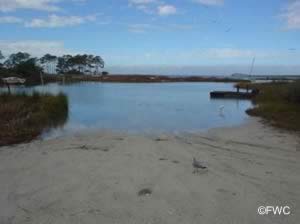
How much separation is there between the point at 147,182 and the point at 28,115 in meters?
11.0

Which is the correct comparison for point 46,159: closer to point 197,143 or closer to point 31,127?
point 197,143

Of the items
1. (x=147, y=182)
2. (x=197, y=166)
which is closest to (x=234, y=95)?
(x=197, y=166)

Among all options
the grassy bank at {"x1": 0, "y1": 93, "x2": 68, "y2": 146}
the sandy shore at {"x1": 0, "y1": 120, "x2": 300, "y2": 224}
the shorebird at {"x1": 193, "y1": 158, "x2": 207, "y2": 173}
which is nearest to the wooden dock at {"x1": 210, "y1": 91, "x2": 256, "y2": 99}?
the grassy bank at {"x1": 0, "y1": 93, "x2": 68, "y2": 146}

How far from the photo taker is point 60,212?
5754 millimetres

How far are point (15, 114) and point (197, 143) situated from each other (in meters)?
8.54

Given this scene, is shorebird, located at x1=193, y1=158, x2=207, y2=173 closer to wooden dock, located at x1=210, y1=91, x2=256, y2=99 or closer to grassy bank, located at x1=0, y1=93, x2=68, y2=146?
grassy bank, located at x1=0, y1=93, x2=68, y2=146

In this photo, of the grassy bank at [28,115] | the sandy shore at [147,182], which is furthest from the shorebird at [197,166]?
the grassy bank at [28,115]

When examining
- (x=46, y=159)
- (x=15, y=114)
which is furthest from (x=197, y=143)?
(x=15, y=114)

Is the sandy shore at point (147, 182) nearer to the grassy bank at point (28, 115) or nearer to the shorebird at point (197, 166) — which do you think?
the shorebird at point (197, 166)

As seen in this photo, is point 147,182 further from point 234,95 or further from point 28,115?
point 234,95

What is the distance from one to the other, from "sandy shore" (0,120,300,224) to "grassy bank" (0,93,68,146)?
4.85 ft

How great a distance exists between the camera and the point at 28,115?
16.9m

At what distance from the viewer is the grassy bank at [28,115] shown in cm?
1320

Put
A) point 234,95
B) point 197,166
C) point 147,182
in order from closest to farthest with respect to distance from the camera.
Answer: point 147,182 < point 197,166 < point 234,95
